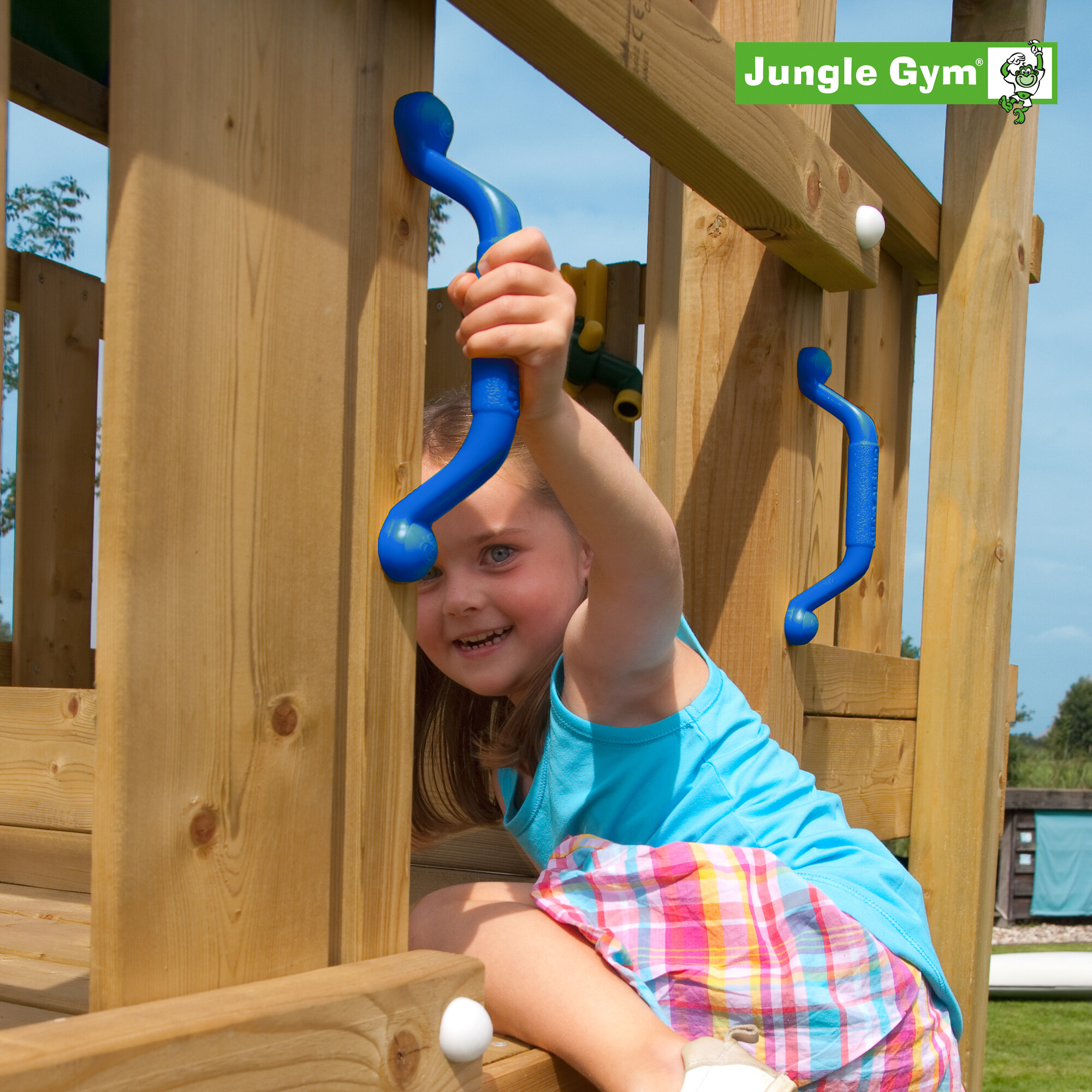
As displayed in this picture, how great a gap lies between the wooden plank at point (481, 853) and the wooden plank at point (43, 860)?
2.30 feet

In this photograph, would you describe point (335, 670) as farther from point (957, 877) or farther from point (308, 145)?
point (957, 877)

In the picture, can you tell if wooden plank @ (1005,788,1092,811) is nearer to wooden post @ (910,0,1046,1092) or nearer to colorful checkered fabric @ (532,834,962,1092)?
wooden post @ (910,0,1046,1092)

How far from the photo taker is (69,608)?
346 cm

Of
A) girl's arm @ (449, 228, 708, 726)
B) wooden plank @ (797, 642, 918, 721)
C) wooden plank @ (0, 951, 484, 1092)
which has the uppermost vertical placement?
A: girl's arm @ (449, 228, 708, 726)

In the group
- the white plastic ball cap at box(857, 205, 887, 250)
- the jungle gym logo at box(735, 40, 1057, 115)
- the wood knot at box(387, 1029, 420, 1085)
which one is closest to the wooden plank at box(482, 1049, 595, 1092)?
the wood knot at box(387, 1029, 420, 1085)

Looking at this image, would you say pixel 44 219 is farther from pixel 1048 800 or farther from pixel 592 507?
pixel 1048 800

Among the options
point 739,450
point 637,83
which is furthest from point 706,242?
point 637,83

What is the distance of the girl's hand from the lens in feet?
2.98

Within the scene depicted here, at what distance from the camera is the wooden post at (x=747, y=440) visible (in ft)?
5.69

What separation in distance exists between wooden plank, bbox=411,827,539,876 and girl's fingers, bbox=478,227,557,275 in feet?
4.41

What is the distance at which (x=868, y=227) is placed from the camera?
174 cm

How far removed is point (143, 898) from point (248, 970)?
0.36ft

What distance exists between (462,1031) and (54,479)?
298cm

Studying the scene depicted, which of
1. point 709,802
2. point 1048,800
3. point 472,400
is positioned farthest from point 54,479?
point 1048,800
